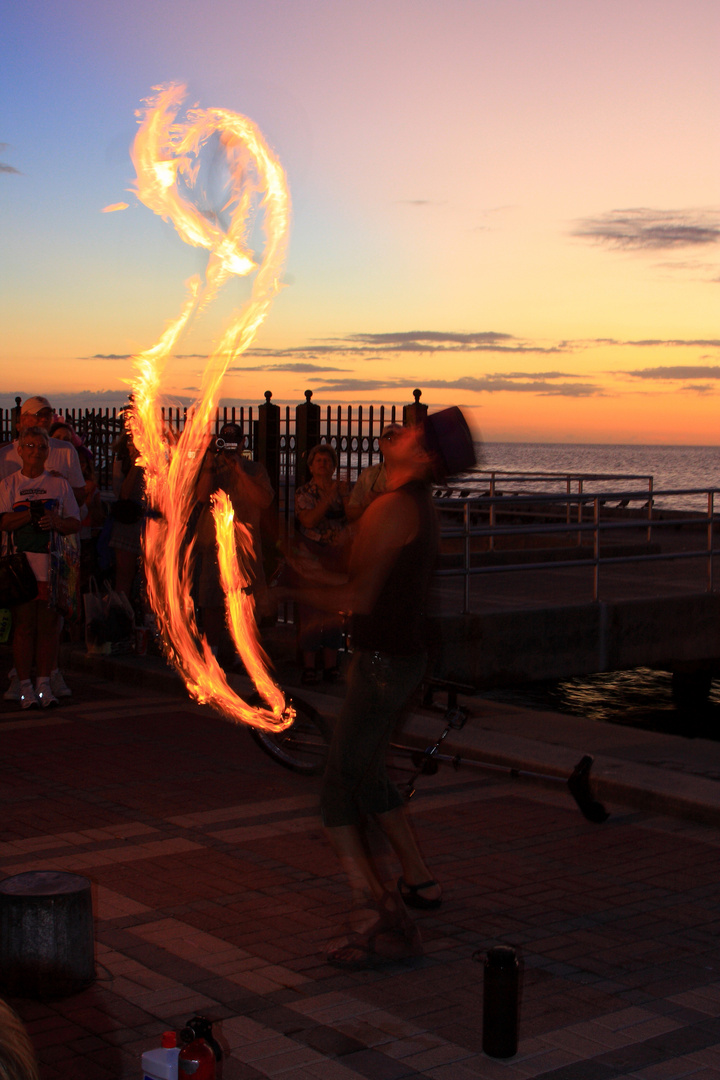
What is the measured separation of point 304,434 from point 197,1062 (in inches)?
447

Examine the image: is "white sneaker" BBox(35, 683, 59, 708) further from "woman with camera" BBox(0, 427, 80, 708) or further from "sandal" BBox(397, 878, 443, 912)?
"sandal" BBox(397, 878, 443, 912)

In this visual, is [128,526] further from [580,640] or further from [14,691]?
[580,640]

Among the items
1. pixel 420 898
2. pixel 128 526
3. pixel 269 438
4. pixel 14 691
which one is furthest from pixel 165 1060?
pixel 269 438

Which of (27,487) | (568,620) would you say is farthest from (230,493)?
(568,620)

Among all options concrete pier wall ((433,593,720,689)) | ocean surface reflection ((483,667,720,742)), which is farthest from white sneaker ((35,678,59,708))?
ocean surface reflection ((483,667,720,742))

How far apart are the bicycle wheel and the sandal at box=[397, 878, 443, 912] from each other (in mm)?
2101

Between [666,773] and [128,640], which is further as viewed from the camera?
[128,640]

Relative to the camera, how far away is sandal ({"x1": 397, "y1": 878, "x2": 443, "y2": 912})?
217 inches

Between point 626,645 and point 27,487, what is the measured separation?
22.9ft

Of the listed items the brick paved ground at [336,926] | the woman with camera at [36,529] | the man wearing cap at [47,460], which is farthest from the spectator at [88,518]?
the brick paved ground at [336,926]

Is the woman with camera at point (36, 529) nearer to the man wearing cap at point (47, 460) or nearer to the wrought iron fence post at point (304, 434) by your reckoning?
the man wearing cap at point (47, 460)

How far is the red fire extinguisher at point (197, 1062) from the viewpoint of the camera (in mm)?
3107

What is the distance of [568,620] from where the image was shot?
13.2 meters

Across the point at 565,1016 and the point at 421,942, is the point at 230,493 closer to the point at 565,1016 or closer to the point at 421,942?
the point at 421,942
